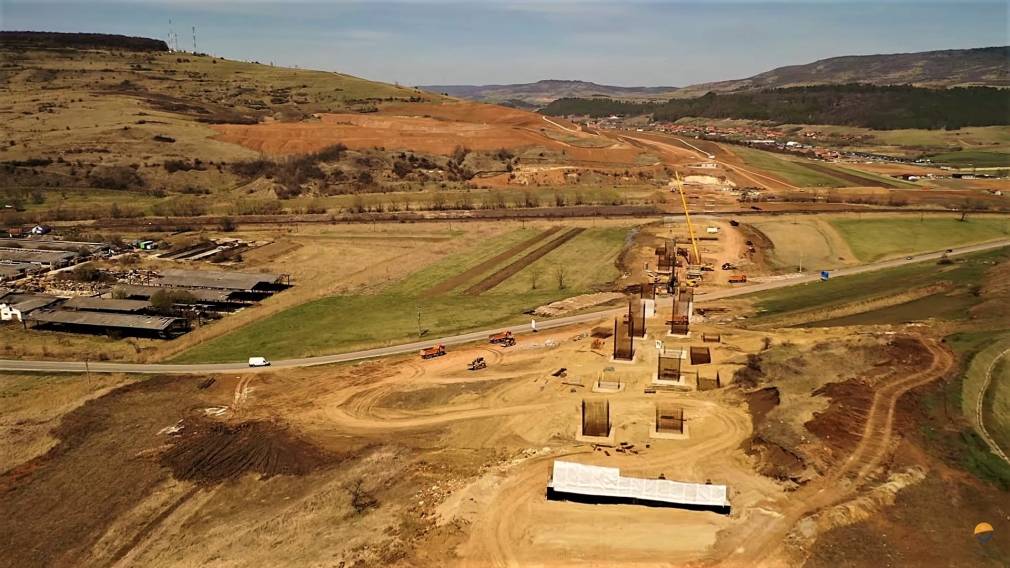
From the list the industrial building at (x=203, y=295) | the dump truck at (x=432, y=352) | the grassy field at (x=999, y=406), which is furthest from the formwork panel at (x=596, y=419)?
the industrial building at (x=203, y=295)

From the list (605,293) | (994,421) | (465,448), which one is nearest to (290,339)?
(465,448)

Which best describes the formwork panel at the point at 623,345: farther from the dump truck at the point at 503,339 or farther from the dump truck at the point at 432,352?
the dump truck at the point at 432,352

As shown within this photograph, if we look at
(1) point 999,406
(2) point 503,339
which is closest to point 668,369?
(2) point 503,339

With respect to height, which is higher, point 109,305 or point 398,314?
point 109,305

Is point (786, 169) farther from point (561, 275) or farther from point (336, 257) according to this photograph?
point (336, 257)

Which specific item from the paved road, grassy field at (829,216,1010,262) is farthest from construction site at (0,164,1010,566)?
grassy field at (829,216,1010,262)

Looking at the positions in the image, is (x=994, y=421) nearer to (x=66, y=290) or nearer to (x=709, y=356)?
(x=709, y=356)
